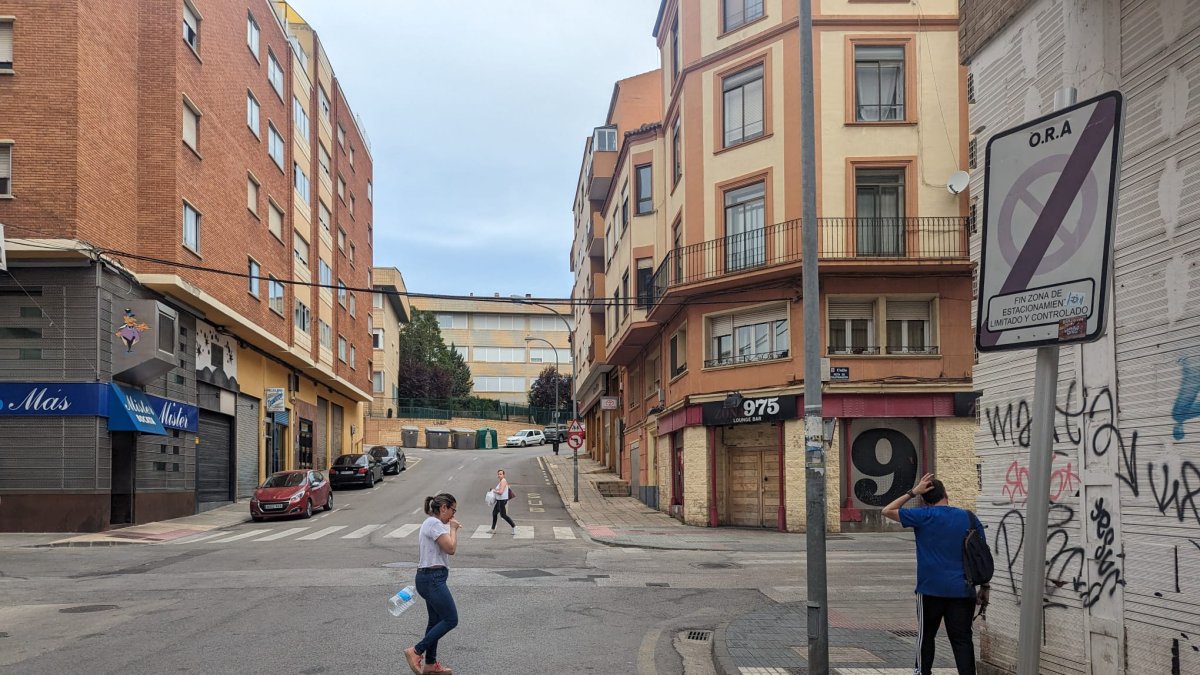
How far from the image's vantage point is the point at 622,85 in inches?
1581

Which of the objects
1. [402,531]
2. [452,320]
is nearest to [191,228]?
[402,531]

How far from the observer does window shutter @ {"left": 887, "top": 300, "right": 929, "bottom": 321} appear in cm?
2397

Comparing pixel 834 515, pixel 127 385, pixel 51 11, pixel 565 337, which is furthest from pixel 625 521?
pixel 565 337

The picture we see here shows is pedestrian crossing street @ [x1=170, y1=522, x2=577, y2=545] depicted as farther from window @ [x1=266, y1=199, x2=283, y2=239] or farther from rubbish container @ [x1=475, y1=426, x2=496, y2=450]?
rubbish container @ [x1=475, y1=426, x2=496, y2=450]

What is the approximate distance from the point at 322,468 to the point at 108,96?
2678 cm

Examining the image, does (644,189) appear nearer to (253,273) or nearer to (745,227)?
(745,227)

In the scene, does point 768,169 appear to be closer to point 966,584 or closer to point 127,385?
point 127,385

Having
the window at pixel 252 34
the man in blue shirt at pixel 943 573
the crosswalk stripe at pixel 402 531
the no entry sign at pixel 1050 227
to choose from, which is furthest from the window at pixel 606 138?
the no entry sign at pixel 1050 227

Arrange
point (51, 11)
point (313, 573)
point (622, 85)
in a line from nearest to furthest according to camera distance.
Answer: point (313, 573), point (51, 11), point (622, 85)

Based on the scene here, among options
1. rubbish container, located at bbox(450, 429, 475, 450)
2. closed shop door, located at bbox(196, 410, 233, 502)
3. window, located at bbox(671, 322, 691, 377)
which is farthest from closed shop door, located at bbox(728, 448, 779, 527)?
rubbish container, located at bbox(450, 429, 475, 450)

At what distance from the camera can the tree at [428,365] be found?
86375 mm

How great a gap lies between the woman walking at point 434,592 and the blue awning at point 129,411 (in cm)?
1827

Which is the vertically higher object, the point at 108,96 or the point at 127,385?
the point at 108,96

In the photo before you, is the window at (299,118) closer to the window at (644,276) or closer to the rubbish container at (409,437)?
the window at (644,276)
